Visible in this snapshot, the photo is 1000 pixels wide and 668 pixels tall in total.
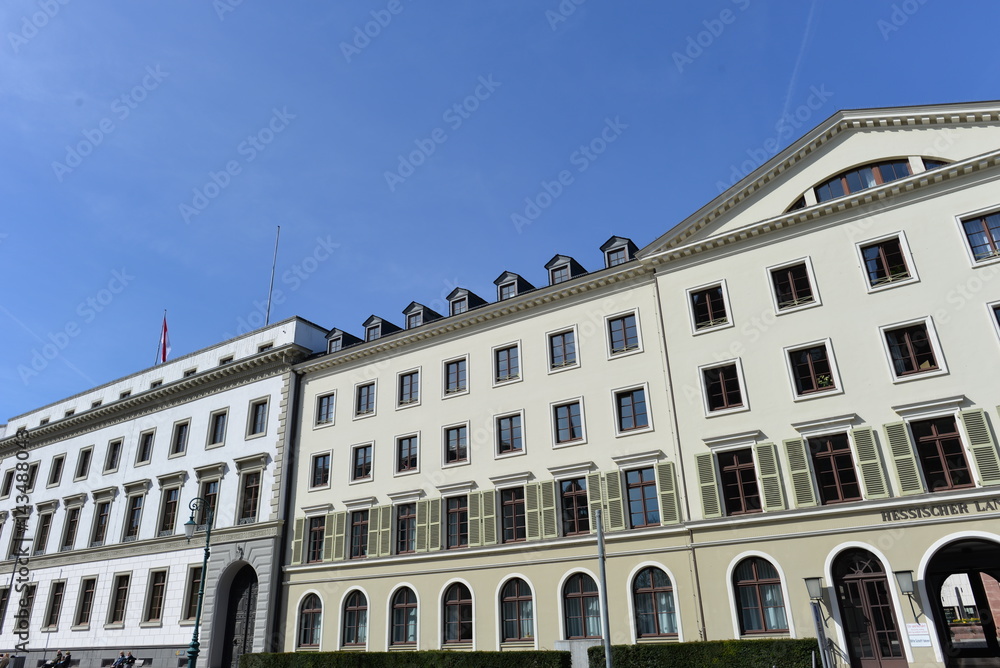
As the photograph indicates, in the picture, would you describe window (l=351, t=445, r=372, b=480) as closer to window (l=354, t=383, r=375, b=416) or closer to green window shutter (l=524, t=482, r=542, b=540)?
window (l=354, t=383, r=375, b=416)

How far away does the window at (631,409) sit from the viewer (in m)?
27.3

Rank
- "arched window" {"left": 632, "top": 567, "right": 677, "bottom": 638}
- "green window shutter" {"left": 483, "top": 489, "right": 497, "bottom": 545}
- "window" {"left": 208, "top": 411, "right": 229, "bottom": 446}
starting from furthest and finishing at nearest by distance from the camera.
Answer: "window" {"left": 208, "top": 411, "right": 229, "bottom": 446}
"green window shutter" {"left": 483, "top": 489, "right": 497, "bottom": 545}
"arched window" {"left": 632, "top": 567, "right": 677, "bottom": 638}

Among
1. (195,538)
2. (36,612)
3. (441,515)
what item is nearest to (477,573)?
(441,515)

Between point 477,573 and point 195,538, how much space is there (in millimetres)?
16829

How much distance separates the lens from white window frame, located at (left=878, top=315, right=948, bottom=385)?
72.6 feet

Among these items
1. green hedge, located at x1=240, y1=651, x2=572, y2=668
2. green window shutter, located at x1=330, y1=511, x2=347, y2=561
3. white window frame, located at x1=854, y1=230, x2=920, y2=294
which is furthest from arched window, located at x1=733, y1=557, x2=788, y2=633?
green window shutter, located at x1=330, y1=511, x2=347, y2=561

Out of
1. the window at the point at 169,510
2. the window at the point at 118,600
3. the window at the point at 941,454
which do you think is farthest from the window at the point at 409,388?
the window at the point at 941,454

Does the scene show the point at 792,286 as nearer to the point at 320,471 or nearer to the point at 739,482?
the point at 739,482

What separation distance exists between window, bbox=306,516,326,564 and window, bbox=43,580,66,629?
19245 mm

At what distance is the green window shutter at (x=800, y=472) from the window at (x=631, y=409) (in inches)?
213

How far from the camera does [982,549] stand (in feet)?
74.6

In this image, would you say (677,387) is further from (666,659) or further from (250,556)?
(250,556)

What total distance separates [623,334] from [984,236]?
497 inches

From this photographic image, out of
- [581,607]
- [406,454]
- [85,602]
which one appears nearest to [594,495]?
[581,607]
